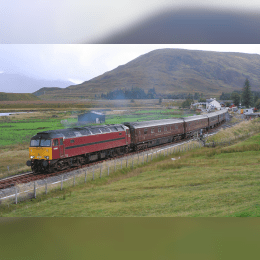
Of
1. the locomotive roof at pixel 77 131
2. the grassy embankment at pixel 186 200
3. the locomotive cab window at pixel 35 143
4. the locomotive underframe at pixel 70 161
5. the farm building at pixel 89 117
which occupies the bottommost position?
the locomotive underframe at pixel 70 161

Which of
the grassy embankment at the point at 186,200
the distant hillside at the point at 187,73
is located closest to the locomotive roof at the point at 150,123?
the distant hillside at the point at 187,73

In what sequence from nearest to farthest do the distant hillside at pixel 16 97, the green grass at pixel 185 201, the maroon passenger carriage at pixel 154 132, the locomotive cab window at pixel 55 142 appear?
the green grass at pixel 185 201
the distant hillside at pixel 16 97
the locomotive cab window at pixel 55 142
the maroon passenger carriage at pixel 154 132

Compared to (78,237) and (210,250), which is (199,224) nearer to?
(210,250)

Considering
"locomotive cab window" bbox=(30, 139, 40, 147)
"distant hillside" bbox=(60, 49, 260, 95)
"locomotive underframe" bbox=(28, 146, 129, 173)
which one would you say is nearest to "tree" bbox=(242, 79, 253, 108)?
"distant hillside" bbox=(60, 49, 260, 95)

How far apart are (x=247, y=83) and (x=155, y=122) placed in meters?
13.2

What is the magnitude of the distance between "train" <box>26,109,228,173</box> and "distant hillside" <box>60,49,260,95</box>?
3.92 metres

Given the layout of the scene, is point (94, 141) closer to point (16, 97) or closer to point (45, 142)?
point (45, 142)

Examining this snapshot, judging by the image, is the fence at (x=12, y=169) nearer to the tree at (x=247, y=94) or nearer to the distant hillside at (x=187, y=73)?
the distant hillside at (x=187, y=73)

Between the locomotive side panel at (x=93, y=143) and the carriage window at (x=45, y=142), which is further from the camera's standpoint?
the locomotive side panel at (x=93, y=143)

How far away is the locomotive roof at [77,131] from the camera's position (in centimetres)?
1073

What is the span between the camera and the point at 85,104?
8117 millimetres

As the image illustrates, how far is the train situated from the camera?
1075 centimetres

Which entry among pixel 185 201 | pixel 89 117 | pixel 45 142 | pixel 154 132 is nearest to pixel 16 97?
pixel 185 201

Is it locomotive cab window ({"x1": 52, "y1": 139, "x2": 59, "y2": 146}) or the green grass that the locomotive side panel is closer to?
locomotive cab window ({"x1": 52, "y1": 139, "x2": 59, "y2": 146})
